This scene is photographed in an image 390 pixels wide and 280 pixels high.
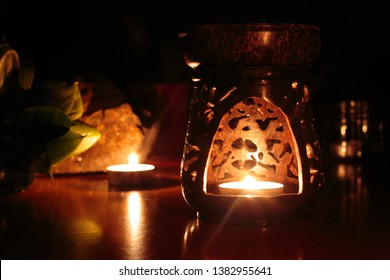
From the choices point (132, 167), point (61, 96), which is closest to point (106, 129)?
point (132, 167)

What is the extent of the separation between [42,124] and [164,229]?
0.21m

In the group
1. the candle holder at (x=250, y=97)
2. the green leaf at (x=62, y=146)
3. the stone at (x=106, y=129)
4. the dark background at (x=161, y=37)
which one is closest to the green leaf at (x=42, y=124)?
the green leaf at (x=62, y=146)

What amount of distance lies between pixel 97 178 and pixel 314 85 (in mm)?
720

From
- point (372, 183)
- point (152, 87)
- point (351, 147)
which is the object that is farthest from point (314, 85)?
point (372, 183)

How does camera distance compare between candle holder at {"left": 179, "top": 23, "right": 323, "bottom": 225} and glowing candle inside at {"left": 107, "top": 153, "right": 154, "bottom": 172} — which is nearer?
candle holder at {"left": 179, "top": 23, "right": 323, "bottom": 225}

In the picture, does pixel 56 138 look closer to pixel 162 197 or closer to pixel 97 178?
pixel 162 197

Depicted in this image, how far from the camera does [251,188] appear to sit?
0.59 metres

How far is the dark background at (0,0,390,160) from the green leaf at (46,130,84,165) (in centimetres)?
47

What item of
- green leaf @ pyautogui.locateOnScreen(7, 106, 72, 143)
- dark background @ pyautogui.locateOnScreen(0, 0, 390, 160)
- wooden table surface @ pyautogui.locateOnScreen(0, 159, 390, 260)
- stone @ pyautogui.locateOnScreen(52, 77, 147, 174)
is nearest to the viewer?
wooden table surface @ pyautogui.locateOnScreen(0, 159, 390, 260)

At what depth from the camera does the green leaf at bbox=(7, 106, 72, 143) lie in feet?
2.15

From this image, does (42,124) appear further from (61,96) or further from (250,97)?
(250,97)

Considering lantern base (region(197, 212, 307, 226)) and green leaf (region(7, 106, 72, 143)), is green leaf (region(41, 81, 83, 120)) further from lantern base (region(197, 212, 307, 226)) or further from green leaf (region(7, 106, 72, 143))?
lantern base (region(197, 212, 307, 226))

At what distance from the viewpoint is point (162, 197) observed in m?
0.75

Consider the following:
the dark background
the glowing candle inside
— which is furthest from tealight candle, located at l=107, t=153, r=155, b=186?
the dark background
